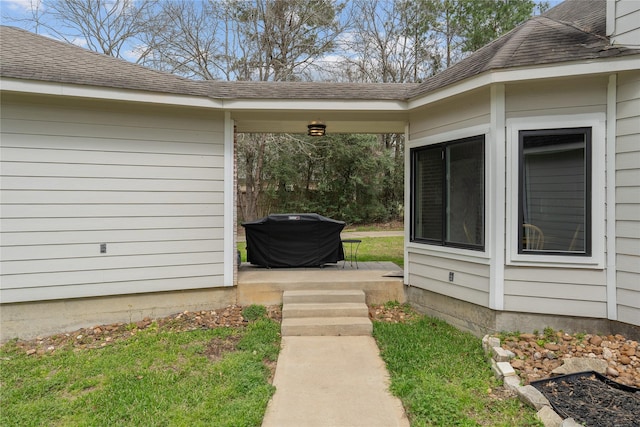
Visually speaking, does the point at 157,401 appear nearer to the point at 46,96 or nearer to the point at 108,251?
the point at 108,251

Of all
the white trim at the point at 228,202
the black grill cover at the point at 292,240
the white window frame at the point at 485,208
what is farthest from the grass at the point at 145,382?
the white window frame at the point at 485,208

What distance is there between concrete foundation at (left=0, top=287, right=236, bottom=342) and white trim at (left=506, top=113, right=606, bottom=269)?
11.8ft

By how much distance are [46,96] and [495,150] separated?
201 inches

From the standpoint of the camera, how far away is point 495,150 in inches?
151

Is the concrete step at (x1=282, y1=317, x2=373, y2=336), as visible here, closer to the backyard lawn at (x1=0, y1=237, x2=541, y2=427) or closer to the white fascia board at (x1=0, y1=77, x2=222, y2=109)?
the backyard lawn at (x1=0, y1=237, x2=541, y2=427)

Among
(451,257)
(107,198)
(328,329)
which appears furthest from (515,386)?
(107,198)

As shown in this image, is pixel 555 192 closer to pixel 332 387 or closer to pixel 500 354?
pixel 500 354

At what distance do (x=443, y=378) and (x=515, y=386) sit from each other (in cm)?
56

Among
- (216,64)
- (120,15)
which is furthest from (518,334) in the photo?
(120,15)

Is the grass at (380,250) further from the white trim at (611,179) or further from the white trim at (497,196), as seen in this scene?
the white trim at (611,179)

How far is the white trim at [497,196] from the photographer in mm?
3818

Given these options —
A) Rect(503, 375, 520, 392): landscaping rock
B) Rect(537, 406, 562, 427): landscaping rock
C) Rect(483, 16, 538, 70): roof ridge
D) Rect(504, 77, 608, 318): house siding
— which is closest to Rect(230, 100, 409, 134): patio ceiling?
Rect(483, 16, 538, 70): roof ridge

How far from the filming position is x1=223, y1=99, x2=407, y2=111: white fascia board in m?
4.73

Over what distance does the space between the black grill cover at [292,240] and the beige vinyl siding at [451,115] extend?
208cm
